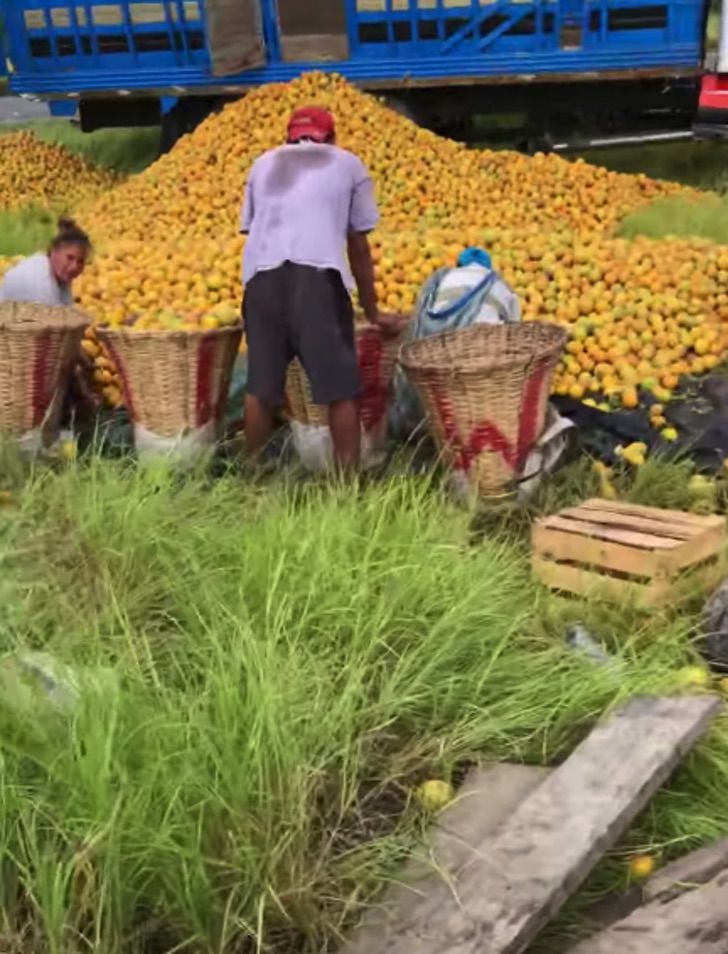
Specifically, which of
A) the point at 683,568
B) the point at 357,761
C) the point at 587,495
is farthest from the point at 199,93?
the point at 357,761

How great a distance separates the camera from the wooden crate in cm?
366

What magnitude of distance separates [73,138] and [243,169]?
5.73 m

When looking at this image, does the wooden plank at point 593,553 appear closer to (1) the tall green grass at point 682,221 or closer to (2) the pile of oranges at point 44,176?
(1) the tall green grass at point 682,221

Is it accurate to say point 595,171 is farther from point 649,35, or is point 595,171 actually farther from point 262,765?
point 262,765

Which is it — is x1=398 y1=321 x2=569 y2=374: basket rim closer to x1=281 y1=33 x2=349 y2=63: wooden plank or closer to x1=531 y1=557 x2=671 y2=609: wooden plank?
x1=531 y1=557 x2=671 y2=609: wooden plank

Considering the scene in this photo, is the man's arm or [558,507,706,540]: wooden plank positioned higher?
the man's arm

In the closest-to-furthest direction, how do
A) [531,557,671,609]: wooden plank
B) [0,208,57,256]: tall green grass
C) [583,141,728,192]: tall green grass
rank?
[531,557,671,609]: wooden plank
[0,208,57,256]: tall green grass
[583,141,728,192]: tall green grass

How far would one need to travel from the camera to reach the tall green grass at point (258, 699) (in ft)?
7.41

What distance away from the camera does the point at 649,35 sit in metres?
10.4

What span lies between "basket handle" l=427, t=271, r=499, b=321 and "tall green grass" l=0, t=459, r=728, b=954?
A: 1.16m

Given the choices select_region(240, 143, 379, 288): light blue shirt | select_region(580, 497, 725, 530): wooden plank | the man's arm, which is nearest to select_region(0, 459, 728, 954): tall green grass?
select_region(580, 497, 725, 530): wooden plank

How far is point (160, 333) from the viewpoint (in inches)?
176

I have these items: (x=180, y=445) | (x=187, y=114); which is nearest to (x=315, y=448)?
(x=180, y=445)

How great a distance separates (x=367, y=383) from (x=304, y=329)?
0.50 meters
